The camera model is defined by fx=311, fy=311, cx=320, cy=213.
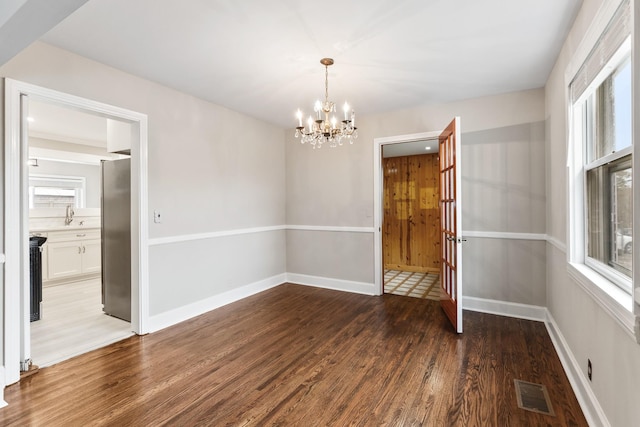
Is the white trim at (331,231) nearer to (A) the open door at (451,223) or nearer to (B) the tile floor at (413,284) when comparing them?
(A) the open door at (451,223)

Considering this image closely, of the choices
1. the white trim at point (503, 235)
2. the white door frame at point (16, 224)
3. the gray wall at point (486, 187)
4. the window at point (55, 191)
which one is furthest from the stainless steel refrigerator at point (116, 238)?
the white trim at point (503, 235)

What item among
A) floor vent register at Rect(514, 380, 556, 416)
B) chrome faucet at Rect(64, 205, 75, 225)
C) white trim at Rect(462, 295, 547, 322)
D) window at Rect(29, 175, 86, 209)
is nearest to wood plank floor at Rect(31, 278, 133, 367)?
chrome faucet at Rect(64, 205, 75, 225)

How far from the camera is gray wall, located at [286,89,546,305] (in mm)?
3357

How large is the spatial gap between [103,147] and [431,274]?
6.52 meters

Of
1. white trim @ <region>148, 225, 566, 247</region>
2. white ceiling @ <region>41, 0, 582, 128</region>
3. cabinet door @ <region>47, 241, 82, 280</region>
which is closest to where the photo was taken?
white ceiling @ <region>41, 0, 582, 128</region>

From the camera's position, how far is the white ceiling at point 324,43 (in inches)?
78.4

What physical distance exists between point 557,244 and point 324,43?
8.49ft

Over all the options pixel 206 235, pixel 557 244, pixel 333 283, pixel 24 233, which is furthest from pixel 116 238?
pixel 557 244

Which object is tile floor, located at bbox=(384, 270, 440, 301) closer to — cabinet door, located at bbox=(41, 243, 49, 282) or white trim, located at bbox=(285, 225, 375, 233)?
white trim, located at bbox=(285, 225, 375, 233)

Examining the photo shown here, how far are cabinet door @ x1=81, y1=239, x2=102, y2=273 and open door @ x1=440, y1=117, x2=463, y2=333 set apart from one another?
18.5 ft

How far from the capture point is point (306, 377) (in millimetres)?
2275

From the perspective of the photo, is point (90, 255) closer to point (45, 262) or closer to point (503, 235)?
point (45, 262)

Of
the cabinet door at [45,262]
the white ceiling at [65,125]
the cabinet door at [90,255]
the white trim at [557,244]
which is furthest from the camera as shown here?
the cabinet door at [90,255]

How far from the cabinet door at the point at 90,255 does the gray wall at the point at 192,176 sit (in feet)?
9.97
